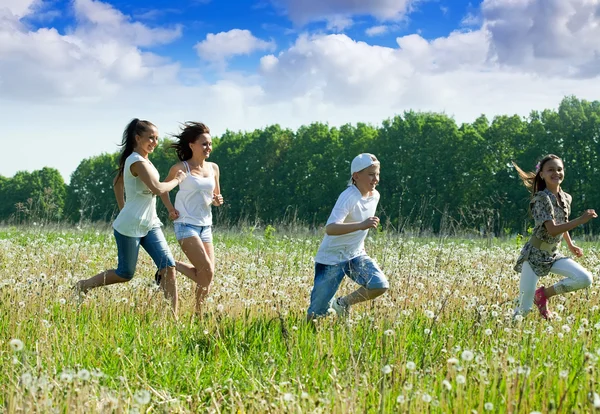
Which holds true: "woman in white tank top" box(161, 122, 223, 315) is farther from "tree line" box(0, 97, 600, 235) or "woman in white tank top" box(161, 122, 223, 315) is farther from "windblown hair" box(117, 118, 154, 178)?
"tree line" box(0, 97, 600, 235)

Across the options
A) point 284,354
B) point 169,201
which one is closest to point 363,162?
point 284,354

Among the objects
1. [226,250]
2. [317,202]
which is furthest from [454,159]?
[226,250]

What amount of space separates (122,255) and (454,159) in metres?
32.5

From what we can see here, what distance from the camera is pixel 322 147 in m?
45.7

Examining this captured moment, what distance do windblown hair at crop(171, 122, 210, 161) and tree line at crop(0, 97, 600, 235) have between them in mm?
20021

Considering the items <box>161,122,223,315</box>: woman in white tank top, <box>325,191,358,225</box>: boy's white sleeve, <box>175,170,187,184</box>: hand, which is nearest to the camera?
<box>325,191,358,225</box>: boy's white sleeve

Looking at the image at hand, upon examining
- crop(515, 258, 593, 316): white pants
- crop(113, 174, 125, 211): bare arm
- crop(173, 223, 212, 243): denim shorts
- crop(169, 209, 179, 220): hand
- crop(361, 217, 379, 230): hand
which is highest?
crop(113, 174, 125, 211): bare arm

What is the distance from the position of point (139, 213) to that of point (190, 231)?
566mm

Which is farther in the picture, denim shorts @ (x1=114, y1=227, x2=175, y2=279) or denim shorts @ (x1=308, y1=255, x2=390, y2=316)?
denim shorts @ (x1=114, y1=227, x2=175, y2=279)

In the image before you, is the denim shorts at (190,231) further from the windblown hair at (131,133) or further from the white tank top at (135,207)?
the windblown hair at (131,133)

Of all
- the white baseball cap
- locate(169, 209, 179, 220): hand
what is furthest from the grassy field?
the white baseball cap

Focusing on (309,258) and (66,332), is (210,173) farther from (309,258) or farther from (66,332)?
(309,258)

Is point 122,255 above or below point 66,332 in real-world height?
above

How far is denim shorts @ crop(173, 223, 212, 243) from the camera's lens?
705 cm
